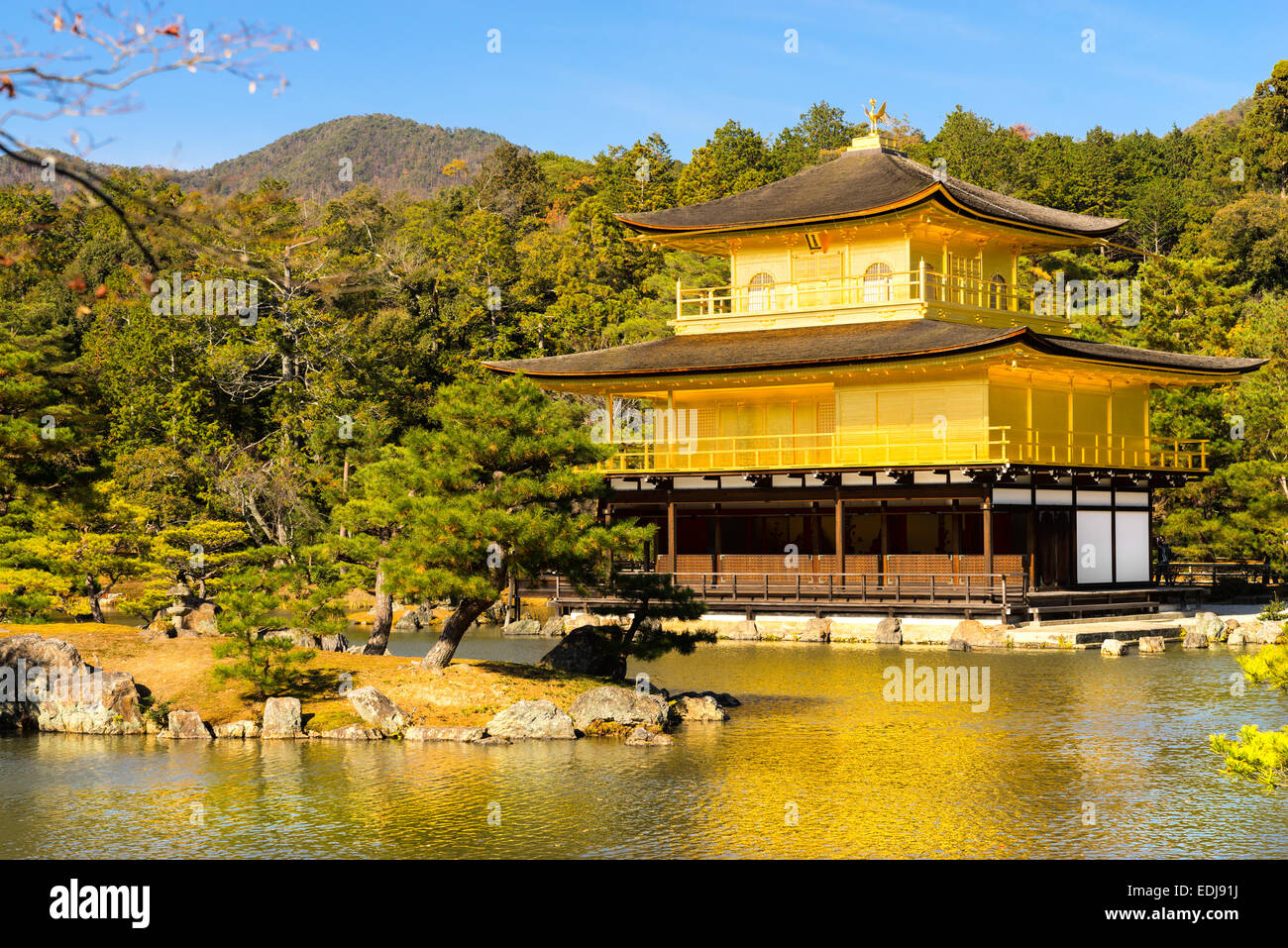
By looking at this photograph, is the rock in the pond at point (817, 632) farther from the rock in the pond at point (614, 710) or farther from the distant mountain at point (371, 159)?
the distant mountain at point (371, 159)

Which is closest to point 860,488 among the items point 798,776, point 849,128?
point 798,776

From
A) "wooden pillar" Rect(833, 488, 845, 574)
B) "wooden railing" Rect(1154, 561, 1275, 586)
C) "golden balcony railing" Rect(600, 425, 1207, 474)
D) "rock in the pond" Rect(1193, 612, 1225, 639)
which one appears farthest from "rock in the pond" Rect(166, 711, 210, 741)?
"wooden railing" Rect(1154, 561, 1275, 586)

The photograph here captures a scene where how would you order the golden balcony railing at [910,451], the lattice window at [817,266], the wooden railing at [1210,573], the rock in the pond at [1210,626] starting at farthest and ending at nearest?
the wooden railing at [1210,573], the lattice window at [817,266], the golden balcony railing at [910,451], the rock in the pond at [1210,626]

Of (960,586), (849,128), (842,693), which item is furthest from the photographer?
(849,128)

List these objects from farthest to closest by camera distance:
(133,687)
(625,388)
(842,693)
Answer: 1. (625,388)
2. (842,693)
3. (133,687)

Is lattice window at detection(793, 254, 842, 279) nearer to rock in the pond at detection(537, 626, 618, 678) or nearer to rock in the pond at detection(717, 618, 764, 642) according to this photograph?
rock in the pond at detection(717, 618, 764, 642)

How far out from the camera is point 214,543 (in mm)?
36500

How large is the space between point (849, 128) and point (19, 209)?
6277cm

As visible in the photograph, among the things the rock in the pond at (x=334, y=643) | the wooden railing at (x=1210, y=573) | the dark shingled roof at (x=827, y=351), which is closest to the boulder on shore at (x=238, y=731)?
the rock in the pond at (x=334, y=643)

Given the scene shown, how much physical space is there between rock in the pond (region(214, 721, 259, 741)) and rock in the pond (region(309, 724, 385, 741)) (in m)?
1.01

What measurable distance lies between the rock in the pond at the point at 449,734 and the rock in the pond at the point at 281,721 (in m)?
1.65

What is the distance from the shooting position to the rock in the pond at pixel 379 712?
65.3 feet

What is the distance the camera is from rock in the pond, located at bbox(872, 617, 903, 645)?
33.8 m
